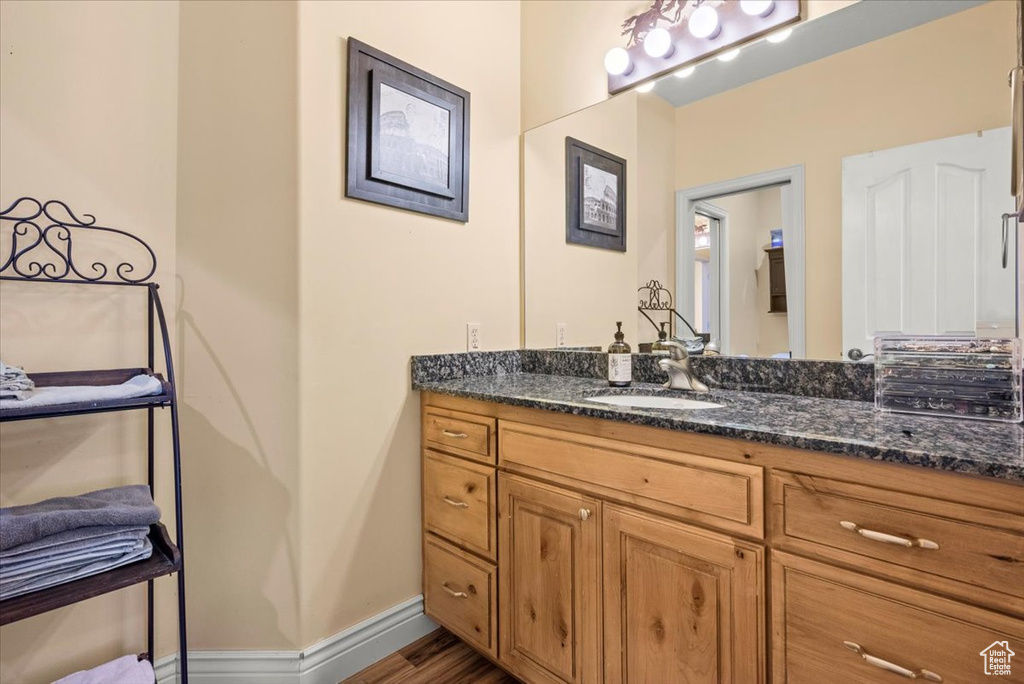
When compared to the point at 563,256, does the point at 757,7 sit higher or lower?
higher

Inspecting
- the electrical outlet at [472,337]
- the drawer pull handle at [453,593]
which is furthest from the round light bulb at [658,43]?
the drawer pull handle at [453,593]

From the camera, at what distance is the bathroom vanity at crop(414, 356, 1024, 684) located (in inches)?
30.0

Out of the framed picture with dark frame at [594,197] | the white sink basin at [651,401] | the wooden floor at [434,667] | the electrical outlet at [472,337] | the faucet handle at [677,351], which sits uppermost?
the framed picture with dark frame at [594,197]

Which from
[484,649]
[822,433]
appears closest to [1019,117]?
[822,433]

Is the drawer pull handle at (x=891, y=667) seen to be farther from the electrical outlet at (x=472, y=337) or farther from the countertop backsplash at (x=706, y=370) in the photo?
the electrical outlet at (x=472, y=337)

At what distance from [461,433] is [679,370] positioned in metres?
Answer: 0.74

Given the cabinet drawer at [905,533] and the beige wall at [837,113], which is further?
the beige wall at [837,113]

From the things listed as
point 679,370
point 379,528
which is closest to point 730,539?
point 679,370

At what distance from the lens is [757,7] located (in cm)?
154

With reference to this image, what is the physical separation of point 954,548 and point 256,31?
6.72 feet

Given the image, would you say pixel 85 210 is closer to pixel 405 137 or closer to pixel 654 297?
pixel 405 137

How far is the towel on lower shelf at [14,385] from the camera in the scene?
1.00m

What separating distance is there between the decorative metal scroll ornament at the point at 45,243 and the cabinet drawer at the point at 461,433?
3.21 feet

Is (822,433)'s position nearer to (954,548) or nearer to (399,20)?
(954,548)
